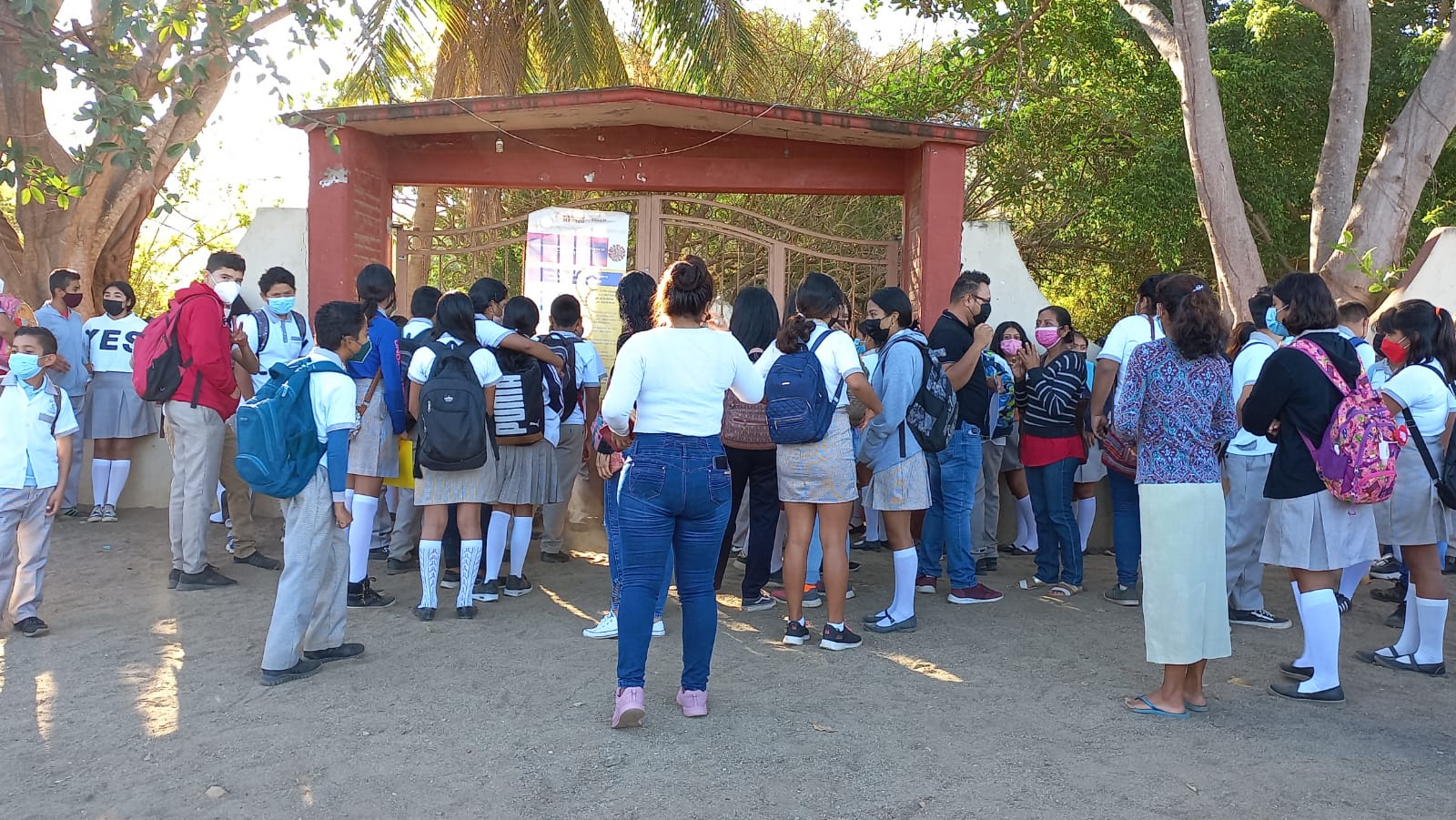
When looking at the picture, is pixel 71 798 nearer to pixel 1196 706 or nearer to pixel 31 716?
pixel 31 716

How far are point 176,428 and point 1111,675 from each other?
495cm

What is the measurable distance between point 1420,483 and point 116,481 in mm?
8250

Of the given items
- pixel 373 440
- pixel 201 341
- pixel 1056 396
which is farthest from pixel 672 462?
pixel 201 341

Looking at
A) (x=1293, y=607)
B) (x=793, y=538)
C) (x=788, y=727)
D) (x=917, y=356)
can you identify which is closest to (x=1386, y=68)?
(x=1293, y=607)

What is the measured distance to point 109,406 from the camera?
26.2 feet

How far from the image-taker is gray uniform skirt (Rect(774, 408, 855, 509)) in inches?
186

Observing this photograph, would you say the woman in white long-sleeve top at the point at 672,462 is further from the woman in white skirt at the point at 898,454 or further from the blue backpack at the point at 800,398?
the woman in white skirt at the point at 898,454

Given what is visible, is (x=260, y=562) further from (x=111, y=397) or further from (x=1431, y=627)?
(x=1431, y=627)

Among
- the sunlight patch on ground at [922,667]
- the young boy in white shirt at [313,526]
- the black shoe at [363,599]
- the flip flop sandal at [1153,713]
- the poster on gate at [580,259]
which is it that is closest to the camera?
the flip flop sandal at [1153,713]

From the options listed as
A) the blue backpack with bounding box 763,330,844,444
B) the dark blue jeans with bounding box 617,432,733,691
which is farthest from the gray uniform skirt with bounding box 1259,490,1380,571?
the dark blue jeans with bounding box 617,432,733,691

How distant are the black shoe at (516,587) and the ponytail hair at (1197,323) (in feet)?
11.9

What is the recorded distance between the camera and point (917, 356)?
5.14 meters

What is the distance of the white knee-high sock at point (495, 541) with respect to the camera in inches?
227

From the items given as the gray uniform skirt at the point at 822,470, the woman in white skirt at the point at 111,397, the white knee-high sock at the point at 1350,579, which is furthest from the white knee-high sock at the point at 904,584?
the woman in white skirt at the point at 111,397
